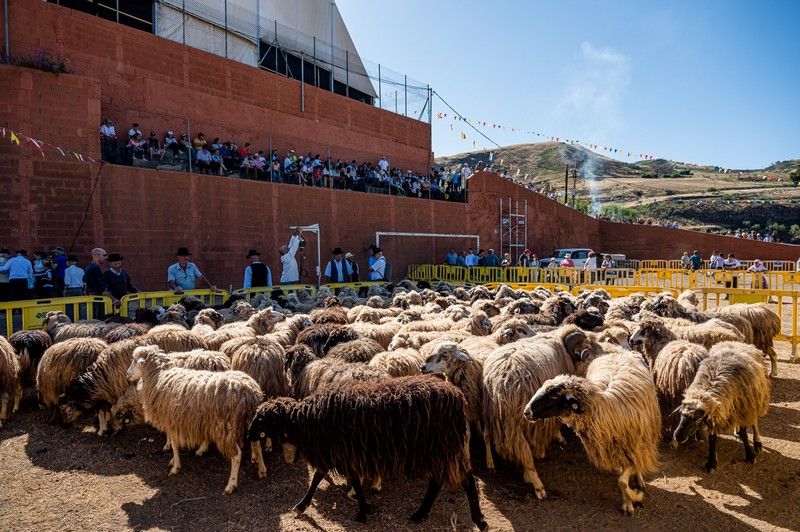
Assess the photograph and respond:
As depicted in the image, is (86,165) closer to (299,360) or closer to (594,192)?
(299,360)

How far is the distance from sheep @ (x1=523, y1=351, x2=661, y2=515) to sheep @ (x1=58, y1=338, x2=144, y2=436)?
455 cm

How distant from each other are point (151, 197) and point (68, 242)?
8.52 feet

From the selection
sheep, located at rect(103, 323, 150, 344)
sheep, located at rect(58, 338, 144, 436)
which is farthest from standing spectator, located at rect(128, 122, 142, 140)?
sheep, located at rect(58, 338, 144, 436)

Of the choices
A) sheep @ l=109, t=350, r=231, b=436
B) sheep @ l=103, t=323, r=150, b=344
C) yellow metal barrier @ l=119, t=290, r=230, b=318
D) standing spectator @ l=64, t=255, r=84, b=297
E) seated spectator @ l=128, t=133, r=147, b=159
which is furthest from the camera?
seated spectator @ l=128, t=133, r=147, b=159

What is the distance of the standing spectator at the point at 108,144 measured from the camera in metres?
14.2

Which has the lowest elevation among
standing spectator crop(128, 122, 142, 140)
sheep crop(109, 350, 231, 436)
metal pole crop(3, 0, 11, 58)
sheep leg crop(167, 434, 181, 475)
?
sheep leg crop(167, 434, 181, 475)

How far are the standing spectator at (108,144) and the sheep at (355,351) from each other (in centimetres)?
1151

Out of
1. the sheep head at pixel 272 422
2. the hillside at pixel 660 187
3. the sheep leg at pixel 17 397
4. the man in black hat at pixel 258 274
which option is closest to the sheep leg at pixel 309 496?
the sheep head at pixel 272 422

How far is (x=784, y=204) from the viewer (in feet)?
169

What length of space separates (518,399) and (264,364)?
111 inches

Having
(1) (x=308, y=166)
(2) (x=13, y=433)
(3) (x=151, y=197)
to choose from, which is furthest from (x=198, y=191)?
(2) (x=13, y=433)

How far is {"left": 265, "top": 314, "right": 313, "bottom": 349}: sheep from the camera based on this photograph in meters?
7.19

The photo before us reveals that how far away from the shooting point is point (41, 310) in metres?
8.70

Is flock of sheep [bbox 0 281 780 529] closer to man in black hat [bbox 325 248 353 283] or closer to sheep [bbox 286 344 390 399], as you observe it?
sheep [bbox 286 344 390 399]
